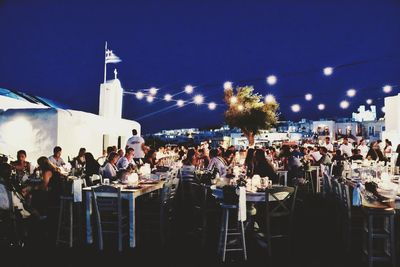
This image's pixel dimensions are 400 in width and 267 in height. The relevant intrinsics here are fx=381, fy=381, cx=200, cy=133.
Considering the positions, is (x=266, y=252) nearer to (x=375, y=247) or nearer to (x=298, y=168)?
(x=375, y=247)

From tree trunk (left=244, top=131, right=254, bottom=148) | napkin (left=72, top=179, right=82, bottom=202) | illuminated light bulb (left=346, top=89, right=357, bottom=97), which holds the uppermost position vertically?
illuminated light bulb (left=346, top=89, right=357, bottom=97)

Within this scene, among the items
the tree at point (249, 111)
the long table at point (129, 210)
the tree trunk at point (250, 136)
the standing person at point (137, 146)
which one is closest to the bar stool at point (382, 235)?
the long table at point (129, 210)

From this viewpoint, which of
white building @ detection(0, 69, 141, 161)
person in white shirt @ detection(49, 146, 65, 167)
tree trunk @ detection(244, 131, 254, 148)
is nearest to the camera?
person in white shirt @ detection(49, 146, 65, 167)

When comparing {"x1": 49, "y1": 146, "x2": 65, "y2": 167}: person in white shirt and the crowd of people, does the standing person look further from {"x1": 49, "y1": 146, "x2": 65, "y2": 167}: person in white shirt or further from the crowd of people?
{"x1": 49, "y1": 146, "x2": 65, "y2": 167}: person in white shirt

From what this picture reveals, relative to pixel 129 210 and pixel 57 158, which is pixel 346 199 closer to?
pixel 129 210

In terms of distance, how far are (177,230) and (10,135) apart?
325 inches

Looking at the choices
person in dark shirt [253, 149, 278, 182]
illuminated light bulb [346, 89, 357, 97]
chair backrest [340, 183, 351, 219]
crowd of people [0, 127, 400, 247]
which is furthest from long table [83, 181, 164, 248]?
illuminated light bulb [346, 89, 357, 97]

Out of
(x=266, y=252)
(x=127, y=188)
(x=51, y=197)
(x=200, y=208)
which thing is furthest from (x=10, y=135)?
(x=266, y=252)

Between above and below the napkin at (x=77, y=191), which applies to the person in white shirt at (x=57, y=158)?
above

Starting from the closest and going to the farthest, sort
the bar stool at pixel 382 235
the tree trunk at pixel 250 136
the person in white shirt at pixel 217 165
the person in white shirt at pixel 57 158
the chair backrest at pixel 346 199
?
the bar stool at pixel 382 235 < the chair backrest at pixel 346 199 < the person in white shirt at pixel 217 165 < the person in white shirt at pixel 57 158 < the tree trunk at pixel 250 136

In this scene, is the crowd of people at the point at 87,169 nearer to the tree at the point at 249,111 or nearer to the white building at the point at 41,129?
the white building at the point at 41,129

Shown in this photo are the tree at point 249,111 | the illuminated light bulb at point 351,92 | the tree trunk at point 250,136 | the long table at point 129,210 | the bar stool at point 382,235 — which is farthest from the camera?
the tree trunk at point 250,136

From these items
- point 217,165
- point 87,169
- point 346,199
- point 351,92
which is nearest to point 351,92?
point 351,92

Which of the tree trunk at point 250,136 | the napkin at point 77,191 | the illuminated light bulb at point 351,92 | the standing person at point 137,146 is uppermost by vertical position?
the illuminated light bulb at point 351,92
